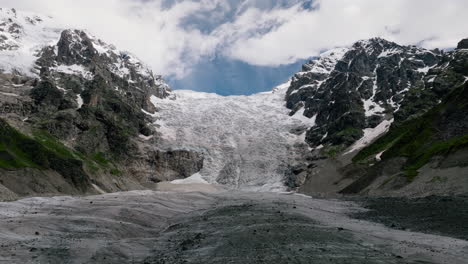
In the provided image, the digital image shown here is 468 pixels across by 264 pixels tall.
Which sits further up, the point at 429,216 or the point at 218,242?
the point at 429,216

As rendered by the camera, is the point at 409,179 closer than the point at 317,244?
No

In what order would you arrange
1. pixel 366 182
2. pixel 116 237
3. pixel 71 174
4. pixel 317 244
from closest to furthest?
pixel 317 244, pixel 116 237, pixel 366 182, pixel 71 174

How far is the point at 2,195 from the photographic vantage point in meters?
85.7

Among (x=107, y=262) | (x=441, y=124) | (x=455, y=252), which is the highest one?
(x=441, y=124)

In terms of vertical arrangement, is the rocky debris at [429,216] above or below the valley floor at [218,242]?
above

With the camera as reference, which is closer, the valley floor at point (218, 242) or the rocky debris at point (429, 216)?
the valley floor at point (218, 242)

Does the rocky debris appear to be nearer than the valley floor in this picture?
No

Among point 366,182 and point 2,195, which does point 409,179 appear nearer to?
point 366,182

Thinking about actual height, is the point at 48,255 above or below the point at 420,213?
below

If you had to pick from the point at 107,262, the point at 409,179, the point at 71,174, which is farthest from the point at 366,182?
the point at 107,262

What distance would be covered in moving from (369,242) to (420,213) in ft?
71.0

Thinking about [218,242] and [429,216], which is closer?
[218,242]

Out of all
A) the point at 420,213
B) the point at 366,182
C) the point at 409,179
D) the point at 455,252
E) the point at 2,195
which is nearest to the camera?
the point at 455,252

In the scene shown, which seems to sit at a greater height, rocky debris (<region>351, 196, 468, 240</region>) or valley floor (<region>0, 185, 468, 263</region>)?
rocky debris (<region>351, 196, 468, 240</region>)
